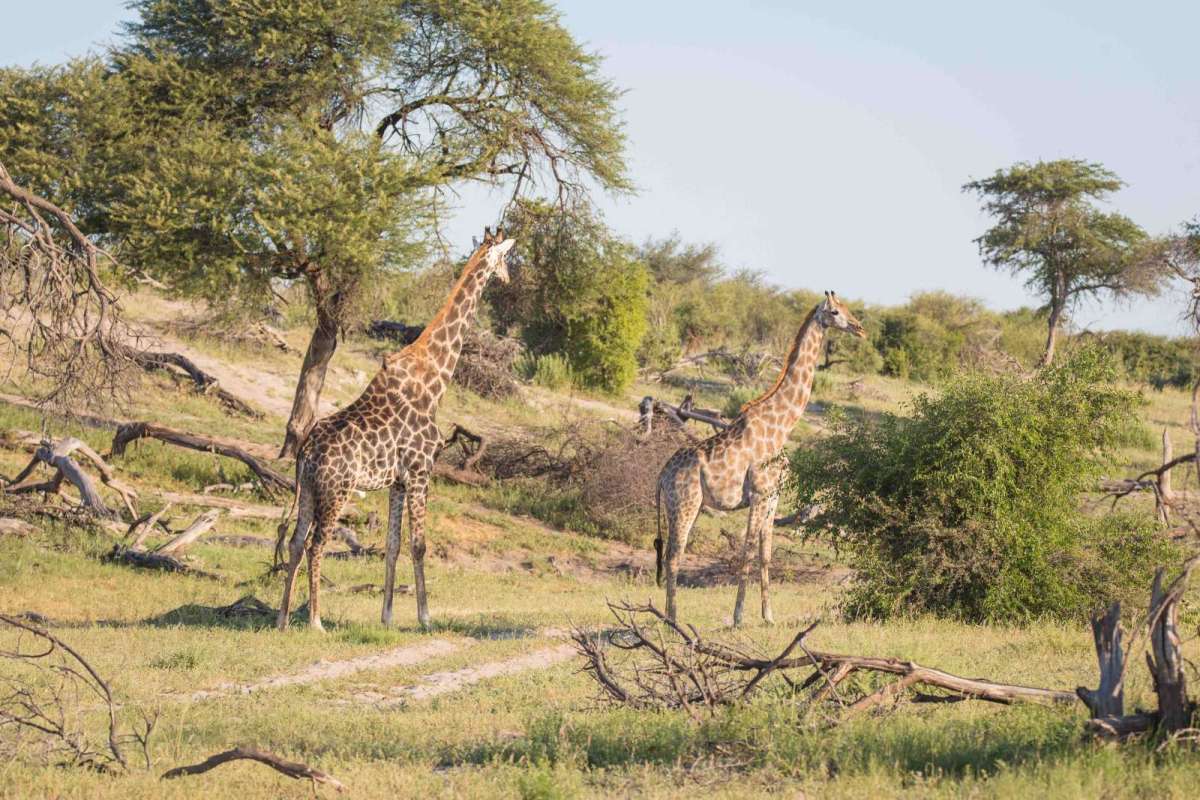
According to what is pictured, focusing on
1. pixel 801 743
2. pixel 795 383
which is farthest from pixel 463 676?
pixel 795 383

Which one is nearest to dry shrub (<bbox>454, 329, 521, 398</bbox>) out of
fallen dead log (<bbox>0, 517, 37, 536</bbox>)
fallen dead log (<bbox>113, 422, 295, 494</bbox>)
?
fallen dead log (<bbox>113, 422, 295, 494</bbox>)

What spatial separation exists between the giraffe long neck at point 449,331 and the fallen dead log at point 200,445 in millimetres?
6248

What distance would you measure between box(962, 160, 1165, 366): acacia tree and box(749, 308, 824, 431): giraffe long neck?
27.1 m

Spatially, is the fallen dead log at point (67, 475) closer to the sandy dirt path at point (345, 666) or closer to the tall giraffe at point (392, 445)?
the tall giraffe at point (392, 445)

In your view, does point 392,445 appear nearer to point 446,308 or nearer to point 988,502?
point 446,308

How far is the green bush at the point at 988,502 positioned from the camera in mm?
13211

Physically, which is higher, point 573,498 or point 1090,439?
point 1090,439

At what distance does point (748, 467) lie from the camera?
42.0ft

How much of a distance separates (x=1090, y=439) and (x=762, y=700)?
7.54 metres

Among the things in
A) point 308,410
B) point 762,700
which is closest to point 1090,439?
point 762,700

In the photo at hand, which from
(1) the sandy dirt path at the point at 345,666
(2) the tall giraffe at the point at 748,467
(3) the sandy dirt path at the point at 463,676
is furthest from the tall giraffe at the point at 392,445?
(2) the tall giraffe at the point at 748,467

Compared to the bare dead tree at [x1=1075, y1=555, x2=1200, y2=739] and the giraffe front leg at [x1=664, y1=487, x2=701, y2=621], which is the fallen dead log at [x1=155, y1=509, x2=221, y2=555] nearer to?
the giraffe front leg at [x1=664, y1=487, x2=701, y2=621]

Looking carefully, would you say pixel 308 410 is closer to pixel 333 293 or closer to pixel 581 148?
pixel 333 293

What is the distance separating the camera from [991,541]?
13.2 metres
